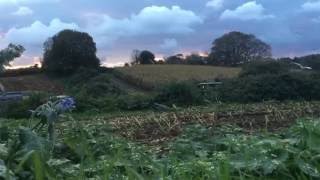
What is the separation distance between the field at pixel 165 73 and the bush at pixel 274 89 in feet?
58.4

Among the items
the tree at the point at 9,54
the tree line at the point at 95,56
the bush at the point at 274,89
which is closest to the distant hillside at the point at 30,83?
the tree line at the point at 95,56

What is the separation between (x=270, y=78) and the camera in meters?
31.0

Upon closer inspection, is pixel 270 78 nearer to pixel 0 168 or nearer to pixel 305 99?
pixel 305 99

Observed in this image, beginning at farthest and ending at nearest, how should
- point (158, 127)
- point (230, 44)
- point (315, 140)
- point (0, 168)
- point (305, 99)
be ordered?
point (230, 44) < point (305, 99) < point (158, 127) < point (315, 140) < point (0, 168)

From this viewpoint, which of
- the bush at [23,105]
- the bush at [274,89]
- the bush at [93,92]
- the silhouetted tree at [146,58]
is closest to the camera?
the bush at [23,105]

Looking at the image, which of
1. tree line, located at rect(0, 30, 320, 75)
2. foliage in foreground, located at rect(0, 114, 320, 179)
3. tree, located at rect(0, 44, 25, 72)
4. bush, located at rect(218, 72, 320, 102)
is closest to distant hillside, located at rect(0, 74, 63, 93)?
tree line, located at rect(0, 30, 320, 75)

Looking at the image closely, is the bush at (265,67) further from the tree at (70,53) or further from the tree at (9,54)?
the tree at (9,54)

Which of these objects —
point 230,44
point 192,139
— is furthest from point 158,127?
Answer: point 230,44

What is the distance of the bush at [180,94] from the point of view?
98.1 ft

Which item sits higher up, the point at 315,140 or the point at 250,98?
the point at 315,140

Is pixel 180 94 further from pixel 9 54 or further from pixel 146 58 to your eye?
pixel 146 58

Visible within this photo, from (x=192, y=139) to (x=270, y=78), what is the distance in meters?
25.4

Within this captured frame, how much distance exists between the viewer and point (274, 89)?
29844mm

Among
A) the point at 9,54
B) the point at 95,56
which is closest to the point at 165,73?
the point at 95,56
